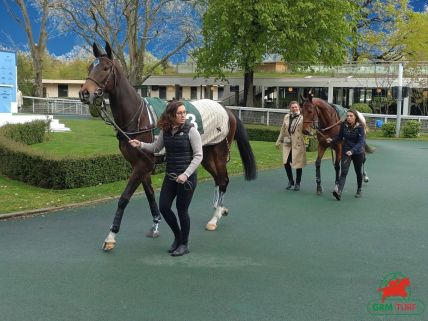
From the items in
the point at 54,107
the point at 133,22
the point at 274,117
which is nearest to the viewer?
the point at 274,117

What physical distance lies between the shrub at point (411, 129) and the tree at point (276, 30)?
8556 millimetres

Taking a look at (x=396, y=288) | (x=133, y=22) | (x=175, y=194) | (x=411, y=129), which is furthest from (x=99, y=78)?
(x=133, y=22)

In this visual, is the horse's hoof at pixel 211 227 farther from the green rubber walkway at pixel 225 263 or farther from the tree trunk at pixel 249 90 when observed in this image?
the tree trunk at pixel 249 90

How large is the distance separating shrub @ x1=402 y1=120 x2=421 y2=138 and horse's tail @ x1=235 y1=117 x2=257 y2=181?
65.2 feet

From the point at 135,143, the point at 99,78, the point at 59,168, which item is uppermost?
the point at 99,78

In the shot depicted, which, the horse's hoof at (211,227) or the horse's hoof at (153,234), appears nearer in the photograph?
the horse's hoof at (153,234)

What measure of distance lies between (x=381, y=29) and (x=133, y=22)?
22.4m

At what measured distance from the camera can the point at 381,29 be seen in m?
43.3

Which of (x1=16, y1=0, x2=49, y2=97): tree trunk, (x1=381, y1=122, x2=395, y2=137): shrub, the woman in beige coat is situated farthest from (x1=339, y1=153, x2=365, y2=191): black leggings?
(x1=16, y1=0, x2=49, y2=97): tree trunk

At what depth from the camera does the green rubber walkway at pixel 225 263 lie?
4027mm

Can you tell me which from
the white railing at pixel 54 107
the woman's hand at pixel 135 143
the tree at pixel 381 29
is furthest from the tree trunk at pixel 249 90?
the woman's hand at pixel 135 143

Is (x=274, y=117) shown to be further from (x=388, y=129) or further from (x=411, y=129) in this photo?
(x=411, y=129)

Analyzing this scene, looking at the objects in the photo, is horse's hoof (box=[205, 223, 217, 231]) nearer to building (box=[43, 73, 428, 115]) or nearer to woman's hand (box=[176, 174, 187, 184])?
woman's hand (box=[176, 174, 187, 184])

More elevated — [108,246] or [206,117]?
[206,117]
